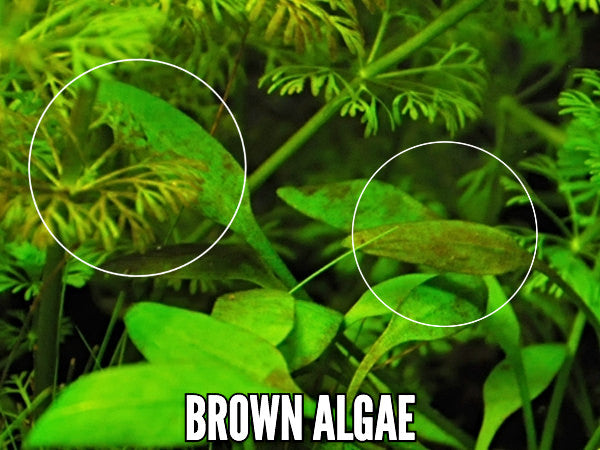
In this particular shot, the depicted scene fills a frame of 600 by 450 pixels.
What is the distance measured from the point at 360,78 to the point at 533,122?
428mm

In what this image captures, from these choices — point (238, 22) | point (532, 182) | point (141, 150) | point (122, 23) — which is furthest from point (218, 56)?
point (532, 182)

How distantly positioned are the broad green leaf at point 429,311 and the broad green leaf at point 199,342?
14 cm

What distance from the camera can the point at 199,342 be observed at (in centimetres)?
69

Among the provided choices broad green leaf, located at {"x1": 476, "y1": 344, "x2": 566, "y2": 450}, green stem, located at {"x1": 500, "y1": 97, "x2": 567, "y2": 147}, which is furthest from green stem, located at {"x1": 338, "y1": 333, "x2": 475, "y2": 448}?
green stem, located at {"x1": 500, "y1": 97, "x2": 567, "y2": 147}

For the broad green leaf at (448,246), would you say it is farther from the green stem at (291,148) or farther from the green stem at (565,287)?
the green stem at (291,148)

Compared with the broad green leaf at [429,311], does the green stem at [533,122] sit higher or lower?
higher

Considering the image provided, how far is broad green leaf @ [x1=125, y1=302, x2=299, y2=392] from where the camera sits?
0.67 meters

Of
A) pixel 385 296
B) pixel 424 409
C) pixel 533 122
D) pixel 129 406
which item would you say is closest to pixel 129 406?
pixel 129 406

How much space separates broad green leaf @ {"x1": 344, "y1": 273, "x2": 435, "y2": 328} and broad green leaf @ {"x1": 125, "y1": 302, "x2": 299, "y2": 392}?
0.45ft

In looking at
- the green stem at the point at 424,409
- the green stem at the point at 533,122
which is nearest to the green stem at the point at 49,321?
the green stem at the point at 424,409

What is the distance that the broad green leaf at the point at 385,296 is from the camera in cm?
81

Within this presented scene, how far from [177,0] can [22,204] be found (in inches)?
10.2

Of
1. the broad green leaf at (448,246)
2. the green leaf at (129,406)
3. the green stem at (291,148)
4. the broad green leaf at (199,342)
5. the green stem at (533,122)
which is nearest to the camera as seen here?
the green leaf at (129,406)

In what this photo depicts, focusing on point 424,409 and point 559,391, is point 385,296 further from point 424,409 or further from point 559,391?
point 559,391
